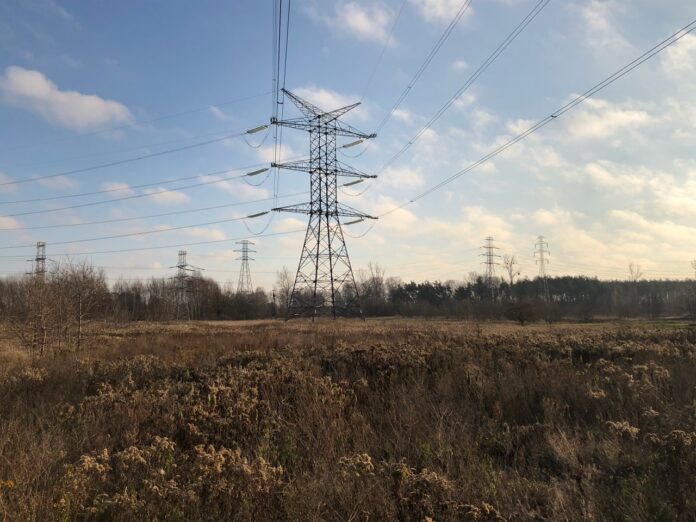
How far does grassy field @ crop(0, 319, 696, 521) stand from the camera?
4.21 m

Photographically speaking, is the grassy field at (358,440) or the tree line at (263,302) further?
the tree line at (263,302)

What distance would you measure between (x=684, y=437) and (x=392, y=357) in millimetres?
7167

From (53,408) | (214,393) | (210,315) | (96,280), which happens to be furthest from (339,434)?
(210,315)

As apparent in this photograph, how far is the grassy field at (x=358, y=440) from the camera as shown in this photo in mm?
4215

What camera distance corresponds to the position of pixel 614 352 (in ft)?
42.0

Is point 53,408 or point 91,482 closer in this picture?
point 91,482

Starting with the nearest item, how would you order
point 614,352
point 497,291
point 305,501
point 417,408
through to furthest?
point 305,501 → point 417,408 → point 614,352 → point 497,291

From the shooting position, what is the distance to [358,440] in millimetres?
6359

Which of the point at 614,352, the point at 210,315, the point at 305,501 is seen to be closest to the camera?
the point at 305,501

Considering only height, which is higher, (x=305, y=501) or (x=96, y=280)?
(x=96, y=280)

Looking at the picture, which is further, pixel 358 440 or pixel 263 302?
pixel 263 302

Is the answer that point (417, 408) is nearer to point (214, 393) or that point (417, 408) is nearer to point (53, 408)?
point (214, 393)

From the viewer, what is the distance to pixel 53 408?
7.90 meters

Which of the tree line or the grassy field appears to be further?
the tree line
